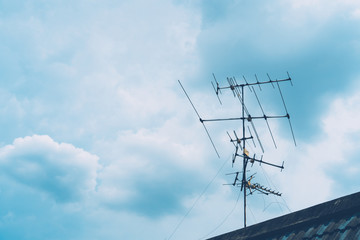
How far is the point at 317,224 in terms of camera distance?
883 centimetres

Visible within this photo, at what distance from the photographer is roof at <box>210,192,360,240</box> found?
8.04 metres

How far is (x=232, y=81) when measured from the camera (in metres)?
Result: 14.7

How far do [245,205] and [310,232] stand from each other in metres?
4.74

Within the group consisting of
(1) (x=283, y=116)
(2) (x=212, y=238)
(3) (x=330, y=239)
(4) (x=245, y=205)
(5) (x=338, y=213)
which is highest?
(1) (x=283, y=116)

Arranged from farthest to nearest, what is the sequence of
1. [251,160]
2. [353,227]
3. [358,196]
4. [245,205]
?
[251,160], [245,205], [358,196], [353,227]

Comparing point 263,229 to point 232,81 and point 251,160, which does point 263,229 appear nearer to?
point 251,160

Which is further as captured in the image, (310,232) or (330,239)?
(310,232)

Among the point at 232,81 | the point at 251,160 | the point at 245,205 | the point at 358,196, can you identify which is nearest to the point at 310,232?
the point at 358,196

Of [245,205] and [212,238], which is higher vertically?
[245,205]

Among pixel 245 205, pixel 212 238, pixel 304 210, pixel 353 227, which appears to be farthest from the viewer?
pixel 245 205

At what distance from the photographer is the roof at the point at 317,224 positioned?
8.04m

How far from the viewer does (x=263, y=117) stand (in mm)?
13758

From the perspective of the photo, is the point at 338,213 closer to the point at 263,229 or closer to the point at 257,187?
the point at 263,229

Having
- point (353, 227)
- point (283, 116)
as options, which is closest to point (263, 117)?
point (283, 116)
